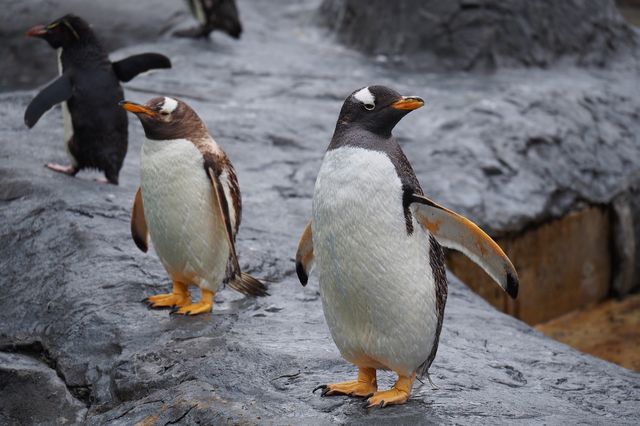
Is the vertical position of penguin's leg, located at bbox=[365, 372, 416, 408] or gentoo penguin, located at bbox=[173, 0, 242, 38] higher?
gentoo penguin, located at bbox=[173, 0, 242, 38]

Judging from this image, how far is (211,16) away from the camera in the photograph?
8.09 m

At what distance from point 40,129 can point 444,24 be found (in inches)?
145

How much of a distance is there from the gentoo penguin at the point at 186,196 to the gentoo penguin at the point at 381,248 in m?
0.69

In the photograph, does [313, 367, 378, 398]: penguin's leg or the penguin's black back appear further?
the penguin's black back

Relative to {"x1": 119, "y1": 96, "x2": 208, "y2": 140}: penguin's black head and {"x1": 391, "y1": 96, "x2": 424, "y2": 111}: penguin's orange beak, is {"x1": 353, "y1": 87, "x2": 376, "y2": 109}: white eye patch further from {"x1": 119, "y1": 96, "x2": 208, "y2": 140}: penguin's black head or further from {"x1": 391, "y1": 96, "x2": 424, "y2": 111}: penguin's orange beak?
{"x1": 119, "y1": 96, "x2": 208, "y2": 140}: penguin's black head

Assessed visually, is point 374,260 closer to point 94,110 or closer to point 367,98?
point 367,98

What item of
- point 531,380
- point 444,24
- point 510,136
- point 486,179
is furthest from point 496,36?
point 531,380

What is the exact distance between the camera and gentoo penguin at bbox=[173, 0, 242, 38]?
8.12 meters

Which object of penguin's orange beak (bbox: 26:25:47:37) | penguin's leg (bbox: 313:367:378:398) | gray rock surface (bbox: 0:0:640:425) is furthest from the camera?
penguin's orange beak (bbox: 26:25:47:37)

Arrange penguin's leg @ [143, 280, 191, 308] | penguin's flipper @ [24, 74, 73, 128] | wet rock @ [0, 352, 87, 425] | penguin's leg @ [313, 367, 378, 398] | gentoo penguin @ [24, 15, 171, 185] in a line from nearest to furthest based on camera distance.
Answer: penguin's leg @ [313, 367, 378, 398], wet rock @ [0, 352, 87, 425], penguin's leg @ [143, 280, 191, 308], penguin's flipper @ [24, 74, 73, 128], gentoo penguin @ [24, 15, 171, 185]

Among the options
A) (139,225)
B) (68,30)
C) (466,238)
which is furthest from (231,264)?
(68,30)

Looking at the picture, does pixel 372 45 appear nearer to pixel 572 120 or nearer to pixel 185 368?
pixel 572 120

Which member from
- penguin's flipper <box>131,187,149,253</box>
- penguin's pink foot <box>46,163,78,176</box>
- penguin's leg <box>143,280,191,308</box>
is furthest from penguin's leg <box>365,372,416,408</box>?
penguin's pink foot <box>46,163,78,176</box>

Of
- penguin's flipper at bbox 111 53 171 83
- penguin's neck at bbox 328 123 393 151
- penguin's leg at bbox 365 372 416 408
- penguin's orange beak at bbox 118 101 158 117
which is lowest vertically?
penguin's leg at bbox 365 372 416 408
